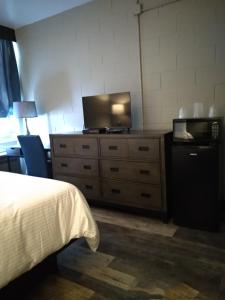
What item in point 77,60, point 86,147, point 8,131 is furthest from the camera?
point 8,131

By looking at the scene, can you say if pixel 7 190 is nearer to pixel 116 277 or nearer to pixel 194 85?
pixel 116 277

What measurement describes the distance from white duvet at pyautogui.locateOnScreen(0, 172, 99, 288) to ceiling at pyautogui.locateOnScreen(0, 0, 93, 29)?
2.48 meters

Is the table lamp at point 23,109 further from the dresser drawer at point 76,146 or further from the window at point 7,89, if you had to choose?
the dresser drawer at point 76,146

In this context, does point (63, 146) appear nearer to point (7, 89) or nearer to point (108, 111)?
point (108, 111)

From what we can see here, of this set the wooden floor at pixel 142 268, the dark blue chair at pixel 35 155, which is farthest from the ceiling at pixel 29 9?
the wooden floor at pixel 142 268

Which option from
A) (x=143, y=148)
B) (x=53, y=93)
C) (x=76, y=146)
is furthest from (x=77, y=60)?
(x=143, y=148)

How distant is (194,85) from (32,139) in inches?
82.5

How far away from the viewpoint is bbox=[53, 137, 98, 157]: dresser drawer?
2852mm

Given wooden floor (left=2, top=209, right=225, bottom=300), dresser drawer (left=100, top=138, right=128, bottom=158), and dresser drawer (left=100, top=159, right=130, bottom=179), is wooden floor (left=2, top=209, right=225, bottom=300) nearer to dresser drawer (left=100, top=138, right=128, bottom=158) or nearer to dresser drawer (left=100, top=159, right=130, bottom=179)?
dresser drawer (left=100, top=159, right=130, bottom=179)

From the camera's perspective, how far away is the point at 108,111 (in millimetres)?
2928

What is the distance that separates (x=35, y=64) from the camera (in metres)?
3.89

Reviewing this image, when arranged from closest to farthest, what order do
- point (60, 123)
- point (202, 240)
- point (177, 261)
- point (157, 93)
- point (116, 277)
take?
point (116, 277)
point (177, 261)
point (202, 240)
point (157, 93)
point (60, 123)

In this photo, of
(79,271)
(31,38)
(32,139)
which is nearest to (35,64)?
(31,38)

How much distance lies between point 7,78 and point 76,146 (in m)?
1.96
